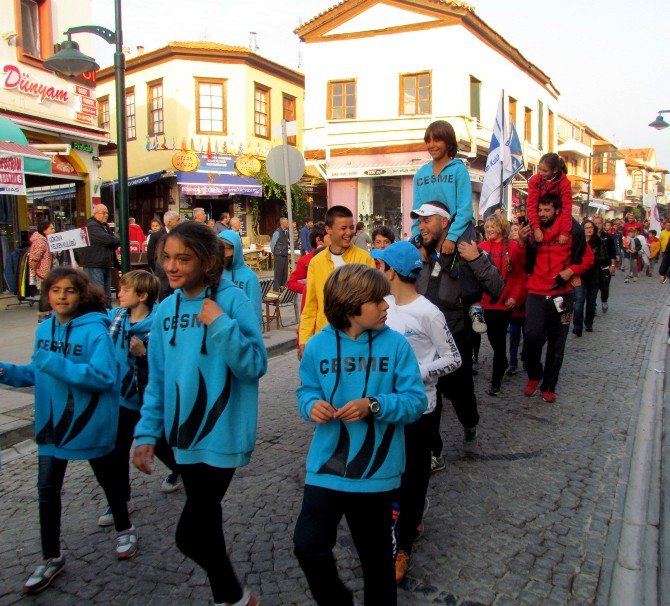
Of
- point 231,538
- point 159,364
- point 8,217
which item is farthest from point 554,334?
point 8,217

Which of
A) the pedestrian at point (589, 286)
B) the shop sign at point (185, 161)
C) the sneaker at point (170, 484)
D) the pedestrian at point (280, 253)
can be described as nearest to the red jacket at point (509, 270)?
the pedestrian at point (589, 286)

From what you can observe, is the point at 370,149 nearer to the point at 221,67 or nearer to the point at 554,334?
the point at 221,67

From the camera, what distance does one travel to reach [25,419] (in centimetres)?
548

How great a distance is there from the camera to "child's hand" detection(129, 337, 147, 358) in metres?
3.68

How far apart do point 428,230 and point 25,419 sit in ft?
12.7

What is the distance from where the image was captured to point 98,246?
36.3 ft

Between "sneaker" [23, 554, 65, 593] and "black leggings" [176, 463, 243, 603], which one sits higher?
"black leggings" [176, 463, 243, 603]

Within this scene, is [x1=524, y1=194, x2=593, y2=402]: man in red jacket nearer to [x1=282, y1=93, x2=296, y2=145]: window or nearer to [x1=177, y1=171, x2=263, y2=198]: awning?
[x1=177, y1=171, x2=263, y2=198]: awning

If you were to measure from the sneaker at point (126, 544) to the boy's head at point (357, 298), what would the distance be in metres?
1.76

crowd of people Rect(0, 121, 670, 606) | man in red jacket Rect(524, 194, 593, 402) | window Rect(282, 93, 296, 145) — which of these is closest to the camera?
crowd of people Rect(0, 121, 670, 606)

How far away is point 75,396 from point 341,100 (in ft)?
74.6

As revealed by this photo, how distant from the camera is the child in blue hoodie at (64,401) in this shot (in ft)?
9.84

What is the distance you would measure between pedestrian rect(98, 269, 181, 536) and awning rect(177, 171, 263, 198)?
1835 cm

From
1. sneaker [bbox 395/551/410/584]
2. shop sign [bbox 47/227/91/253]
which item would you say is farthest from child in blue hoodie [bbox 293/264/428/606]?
shop sign [bbox 47/227/91/253]
